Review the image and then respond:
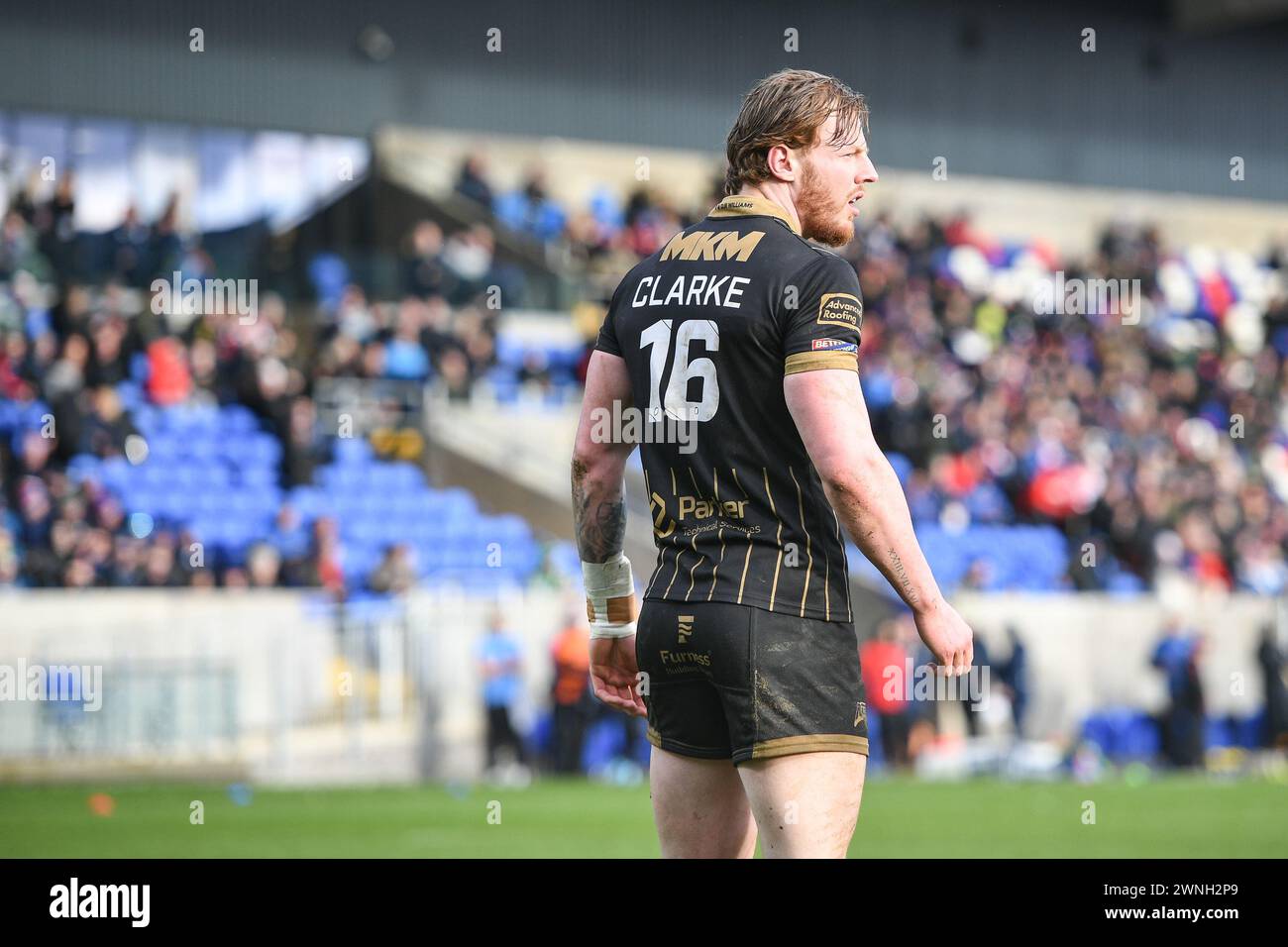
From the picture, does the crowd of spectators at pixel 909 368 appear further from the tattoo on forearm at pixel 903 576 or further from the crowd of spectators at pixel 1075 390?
the tattoo on forearm at pixel 903 576

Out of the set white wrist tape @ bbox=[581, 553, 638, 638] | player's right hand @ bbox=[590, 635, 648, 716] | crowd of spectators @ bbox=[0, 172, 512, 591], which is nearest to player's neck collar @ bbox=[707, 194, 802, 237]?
white wrist tape @ bbox=[581, 553, 638, 638]

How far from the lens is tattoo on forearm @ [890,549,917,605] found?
398cm

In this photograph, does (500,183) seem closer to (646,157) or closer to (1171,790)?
(646,157)

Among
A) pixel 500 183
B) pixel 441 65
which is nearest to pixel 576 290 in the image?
pixel 500 183

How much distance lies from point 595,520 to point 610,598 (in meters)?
0.21

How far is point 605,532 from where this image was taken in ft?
15.2

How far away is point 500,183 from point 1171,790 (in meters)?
15.0

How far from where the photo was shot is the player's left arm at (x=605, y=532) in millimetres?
4477

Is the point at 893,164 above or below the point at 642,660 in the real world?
above

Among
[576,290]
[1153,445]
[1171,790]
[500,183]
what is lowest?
[1171,790]

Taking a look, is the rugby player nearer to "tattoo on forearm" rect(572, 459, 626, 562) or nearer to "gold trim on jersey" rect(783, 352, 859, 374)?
"gold trim on jersey" rect(783, 352, 859, 374)

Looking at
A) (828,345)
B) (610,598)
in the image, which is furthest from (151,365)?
(828,345)

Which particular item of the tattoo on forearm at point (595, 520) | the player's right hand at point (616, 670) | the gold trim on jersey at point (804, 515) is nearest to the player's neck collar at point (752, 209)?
the gold trim on jersey at point (804, 515)

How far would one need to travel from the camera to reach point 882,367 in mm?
26703
